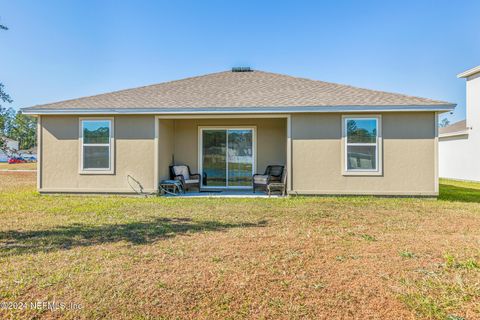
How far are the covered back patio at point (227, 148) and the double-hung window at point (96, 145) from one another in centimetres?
225

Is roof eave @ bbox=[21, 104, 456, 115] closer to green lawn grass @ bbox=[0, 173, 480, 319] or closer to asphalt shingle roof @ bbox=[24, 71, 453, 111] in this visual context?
asphalt shingle roof @ bbox=[24, 71, 453, 111]

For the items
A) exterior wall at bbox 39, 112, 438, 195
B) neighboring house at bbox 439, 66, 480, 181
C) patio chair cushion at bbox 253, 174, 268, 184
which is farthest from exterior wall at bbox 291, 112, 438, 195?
neighboring house at bbox 439, 66, 480, 181

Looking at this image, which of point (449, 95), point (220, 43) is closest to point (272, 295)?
point (220, 43)

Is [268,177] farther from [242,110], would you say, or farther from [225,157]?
[242,110]

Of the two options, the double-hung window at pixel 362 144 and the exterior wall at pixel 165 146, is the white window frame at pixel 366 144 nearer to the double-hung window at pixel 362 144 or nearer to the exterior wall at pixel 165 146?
the double-hung window at pixel 362 144

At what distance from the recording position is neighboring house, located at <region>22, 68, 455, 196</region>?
8945 millimetres

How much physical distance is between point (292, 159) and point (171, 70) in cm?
1265

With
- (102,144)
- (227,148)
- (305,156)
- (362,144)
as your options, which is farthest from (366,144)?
(102,144)

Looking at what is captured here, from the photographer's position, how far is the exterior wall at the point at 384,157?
8906 millimetres

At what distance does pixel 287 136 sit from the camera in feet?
31.0

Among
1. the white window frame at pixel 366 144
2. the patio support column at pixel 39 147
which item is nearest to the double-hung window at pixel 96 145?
the patio support column at pixel 39 147

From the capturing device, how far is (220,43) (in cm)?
1733

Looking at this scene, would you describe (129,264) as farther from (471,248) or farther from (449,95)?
(449,95)

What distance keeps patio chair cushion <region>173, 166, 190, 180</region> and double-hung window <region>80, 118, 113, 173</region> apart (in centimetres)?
222
